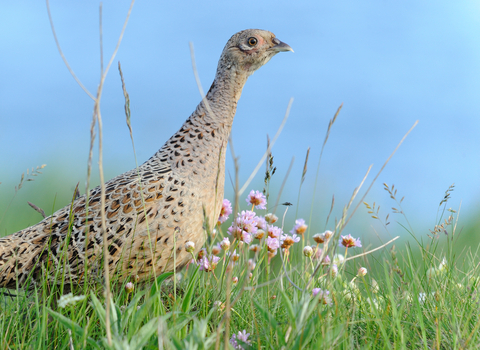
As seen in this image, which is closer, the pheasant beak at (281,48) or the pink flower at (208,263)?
the pink flower at (208,263)

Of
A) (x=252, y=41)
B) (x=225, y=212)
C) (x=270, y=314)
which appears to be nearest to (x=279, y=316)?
(x=270, y=314)

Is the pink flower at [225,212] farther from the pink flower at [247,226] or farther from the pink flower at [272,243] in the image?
the pink flower at [272,243]

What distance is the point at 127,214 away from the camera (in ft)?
11.8

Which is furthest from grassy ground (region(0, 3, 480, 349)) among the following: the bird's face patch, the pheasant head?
the bird's face patch

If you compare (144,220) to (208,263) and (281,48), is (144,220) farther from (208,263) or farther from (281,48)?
(281,48)

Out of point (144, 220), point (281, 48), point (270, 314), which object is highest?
point (281, 48)

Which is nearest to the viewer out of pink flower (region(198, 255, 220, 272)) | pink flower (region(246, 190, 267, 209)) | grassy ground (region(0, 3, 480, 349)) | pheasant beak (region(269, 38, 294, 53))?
grassy ground (region(0, 3, 480, 349))

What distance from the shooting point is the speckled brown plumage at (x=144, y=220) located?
11.5 feet

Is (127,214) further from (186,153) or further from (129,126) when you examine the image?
(129,126)

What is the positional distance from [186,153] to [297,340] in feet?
7.41

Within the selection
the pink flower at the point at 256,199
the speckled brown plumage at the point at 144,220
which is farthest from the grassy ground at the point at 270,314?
the pink flower at the point at 256,199

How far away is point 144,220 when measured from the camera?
3.57 metres

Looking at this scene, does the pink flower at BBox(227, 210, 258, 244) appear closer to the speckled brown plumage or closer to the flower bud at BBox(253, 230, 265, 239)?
the flower bud at BBox(253, 230, 265, 239)

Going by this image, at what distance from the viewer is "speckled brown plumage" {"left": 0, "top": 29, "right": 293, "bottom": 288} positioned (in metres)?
3.51
